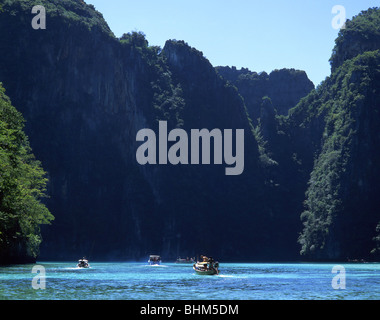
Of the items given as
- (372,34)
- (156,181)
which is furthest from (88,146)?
(372,34)

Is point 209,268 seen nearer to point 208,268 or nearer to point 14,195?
point 208,268

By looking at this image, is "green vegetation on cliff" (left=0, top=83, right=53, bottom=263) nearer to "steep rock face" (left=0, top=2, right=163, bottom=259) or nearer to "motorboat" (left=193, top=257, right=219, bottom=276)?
"motorboat" (left=193, top=257, right=219, bottom=276)

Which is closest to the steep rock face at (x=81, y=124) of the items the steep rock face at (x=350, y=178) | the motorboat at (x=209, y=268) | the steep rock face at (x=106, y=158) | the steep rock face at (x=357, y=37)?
the steep rock face at (x=106, y=158)

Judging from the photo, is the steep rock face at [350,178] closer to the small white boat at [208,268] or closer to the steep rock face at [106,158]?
the steep rock face at [106,158]

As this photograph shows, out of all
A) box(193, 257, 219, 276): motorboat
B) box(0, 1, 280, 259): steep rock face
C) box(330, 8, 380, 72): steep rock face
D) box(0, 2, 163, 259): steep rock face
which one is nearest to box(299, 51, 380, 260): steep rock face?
box(330, 8, 380, 72): steep rock face

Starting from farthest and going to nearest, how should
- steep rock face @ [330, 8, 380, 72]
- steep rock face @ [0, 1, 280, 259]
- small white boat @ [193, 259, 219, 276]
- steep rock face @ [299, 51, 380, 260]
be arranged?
steep rock face @ [330, 8, 380, 72]
steep rock face @ [0, 1, 280, 259]
steep rock face @ [299, 51, 380, 260]
small white boat @ [193, 259, 219, 276]

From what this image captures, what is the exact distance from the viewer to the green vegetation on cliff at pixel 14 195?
4141cm

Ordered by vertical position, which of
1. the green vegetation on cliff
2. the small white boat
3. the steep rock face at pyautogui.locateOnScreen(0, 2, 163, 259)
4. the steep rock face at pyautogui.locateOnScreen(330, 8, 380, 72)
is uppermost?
the steep rock face at pyautogui.locateOnScreen(330, 8, 380, 72)

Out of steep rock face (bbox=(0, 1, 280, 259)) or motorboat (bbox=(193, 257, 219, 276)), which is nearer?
motorboat (bbox=(193, 257, 219, 276))

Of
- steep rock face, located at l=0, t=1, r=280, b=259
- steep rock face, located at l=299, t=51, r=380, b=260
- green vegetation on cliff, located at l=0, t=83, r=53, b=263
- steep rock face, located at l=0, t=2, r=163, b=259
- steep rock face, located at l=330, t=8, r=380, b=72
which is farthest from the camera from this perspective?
steep rock face, located at l=330, t=8, r=380, b=72

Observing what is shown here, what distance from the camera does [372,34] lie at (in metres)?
166

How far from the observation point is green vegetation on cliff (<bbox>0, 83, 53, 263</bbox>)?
41406 millimetres

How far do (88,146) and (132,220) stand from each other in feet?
78.6

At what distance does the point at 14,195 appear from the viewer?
49.8 m
